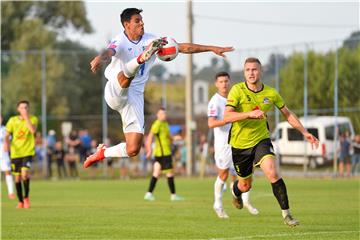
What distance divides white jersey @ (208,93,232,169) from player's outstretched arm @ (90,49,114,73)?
15.5 feet

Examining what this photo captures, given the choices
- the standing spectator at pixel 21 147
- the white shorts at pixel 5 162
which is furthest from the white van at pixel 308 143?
the standing spectator at pixel 21 147

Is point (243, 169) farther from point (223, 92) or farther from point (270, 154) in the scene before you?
point (223, 92)

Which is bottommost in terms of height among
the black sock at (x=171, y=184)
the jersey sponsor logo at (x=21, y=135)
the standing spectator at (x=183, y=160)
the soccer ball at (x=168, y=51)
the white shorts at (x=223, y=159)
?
the standing spectator at (x=183, y=160)

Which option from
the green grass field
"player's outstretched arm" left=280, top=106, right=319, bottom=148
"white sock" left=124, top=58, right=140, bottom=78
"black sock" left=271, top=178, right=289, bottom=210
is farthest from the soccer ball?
the green grass field

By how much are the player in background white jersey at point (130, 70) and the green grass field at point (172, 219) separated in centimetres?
140

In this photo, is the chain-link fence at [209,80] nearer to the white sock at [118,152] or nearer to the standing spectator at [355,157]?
the standing spectator at [355,157]

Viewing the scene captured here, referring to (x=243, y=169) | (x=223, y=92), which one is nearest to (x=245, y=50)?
(x=223, y=92)

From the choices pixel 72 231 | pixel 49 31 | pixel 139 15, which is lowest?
pixel 72 231

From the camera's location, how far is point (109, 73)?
517 inches

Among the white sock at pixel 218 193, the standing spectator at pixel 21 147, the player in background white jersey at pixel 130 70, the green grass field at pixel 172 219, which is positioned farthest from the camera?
the standing spectator at pixel 21 147

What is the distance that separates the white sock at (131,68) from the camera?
39.5 feet

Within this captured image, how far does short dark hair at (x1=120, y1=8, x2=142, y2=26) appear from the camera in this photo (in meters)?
12.7

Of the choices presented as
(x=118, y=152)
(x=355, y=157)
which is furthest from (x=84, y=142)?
(x=118, y=152)

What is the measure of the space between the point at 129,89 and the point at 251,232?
286 cm
